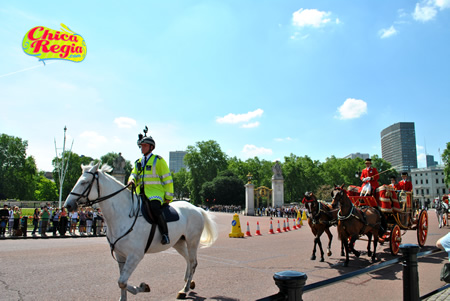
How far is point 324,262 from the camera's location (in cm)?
925

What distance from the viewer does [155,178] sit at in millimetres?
5461

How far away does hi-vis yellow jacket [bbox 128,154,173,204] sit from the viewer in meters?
5.42

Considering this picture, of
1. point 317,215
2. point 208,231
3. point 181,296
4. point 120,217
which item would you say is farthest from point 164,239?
point 317,215

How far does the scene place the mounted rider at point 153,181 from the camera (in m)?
5.20

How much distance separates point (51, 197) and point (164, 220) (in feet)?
300

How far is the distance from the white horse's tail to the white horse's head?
2563 mm

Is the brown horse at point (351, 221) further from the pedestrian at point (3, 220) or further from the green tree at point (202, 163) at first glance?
the green tree at point (202, 163)

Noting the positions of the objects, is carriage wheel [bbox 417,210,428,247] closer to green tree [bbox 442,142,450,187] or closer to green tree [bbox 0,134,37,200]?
green tree [bbox 442,142,450,187]

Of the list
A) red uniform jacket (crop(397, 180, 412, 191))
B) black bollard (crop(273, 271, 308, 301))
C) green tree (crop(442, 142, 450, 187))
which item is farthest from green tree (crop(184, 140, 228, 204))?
black bollard (crop(273, 271, 308, 301))

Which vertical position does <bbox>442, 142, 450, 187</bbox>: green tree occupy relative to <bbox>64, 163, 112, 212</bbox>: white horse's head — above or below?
above

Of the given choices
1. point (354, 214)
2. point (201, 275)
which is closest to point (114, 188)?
point (201, 275)

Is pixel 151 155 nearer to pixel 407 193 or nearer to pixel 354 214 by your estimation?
pixel 354 214

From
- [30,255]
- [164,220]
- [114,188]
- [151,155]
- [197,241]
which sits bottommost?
[30,255]

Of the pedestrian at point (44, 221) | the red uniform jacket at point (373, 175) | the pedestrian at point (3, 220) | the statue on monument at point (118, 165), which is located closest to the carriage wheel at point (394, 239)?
the red uniform jacket at point (373, 175)
